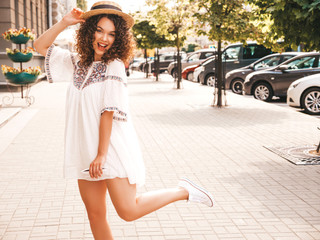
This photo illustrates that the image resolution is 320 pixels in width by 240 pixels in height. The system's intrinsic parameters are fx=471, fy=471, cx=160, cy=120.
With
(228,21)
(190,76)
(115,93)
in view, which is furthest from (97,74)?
(190,76)

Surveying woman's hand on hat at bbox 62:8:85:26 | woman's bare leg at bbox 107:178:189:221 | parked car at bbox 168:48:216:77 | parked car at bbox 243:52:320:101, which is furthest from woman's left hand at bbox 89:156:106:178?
parked car at bbox 168:48:216:77

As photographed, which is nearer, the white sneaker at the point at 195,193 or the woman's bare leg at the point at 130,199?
the woman's bare leg at the point at 130,199

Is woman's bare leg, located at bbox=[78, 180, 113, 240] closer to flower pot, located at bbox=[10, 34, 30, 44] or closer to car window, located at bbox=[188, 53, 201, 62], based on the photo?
flower pot, located at bbox=[10, 34, 30, 44]

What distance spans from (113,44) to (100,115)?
0.47 meters

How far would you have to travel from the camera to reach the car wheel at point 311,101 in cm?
1261

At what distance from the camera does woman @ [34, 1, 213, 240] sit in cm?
282

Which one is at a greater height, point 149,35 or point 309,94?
point 149,35

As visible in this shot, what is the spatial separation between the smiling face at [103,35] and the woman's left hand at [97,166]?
0.67 meters

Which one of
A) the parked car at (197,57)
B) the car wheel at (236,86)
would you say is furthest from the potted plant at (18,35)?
the parked car at (197,57)

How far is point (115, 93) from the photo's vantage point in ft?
9.18

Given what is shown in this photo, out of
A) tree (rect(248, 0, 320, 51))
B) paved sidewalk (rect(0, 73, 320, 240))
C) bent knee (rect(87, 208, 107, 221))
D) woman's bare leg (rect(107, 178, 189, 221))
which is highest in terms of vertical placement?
tree (rect(248, 0, 320, 51))

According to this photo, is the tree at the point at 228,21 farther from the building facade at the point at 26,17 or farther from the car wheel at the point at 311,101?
the building facade at the point at 26,17

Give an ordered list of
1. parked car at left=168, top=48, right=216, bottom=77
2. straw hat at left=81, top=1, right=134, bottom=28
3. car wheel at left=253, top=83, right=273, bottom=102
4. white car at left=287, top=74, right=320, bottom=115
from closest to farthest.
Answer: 1. straw hat at left=81, top=1, right=134, bottom=28
2. white car at left=287, top=74, right=320, bottom=115
3. car wheel at left=253, top=83, right=273, bottom=102
4. parked car at left=168, top=48, right=216, bottom=77

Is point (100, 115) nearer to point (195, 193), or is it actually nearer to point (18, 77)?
point (195, 193)
